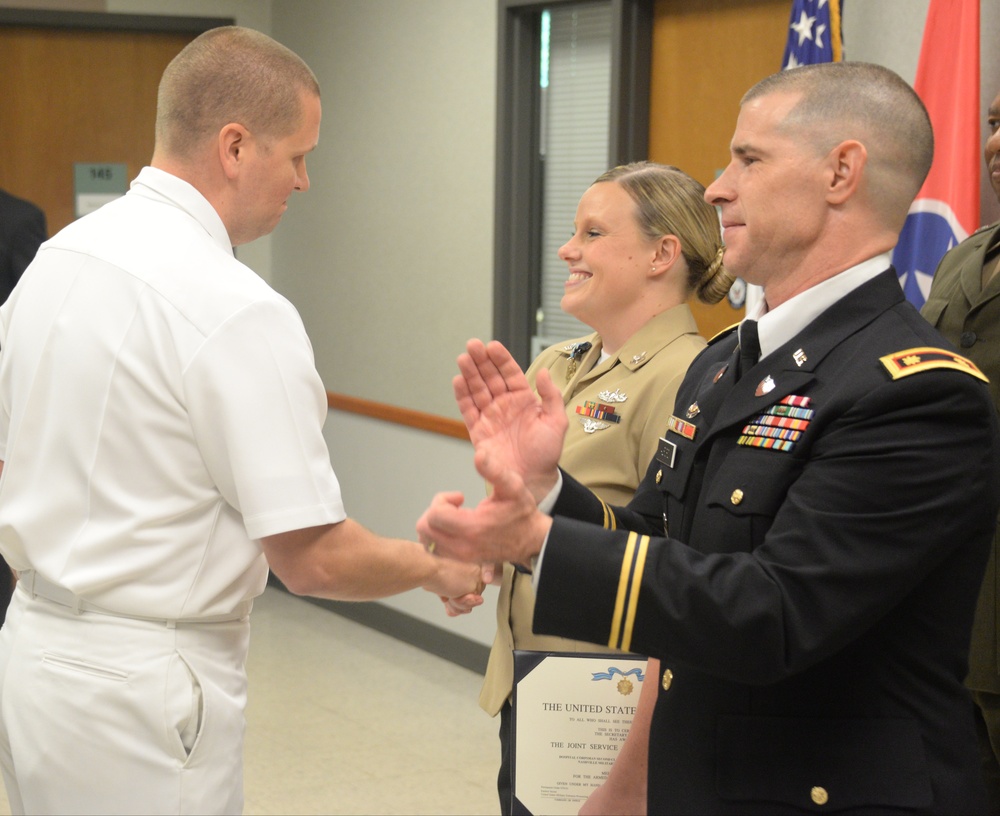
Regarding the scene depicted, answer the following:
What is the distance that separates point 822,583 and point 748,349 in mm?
400

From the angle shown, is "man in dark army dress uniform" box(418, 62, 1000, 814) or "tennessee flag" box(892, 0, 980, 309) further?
"tennessee flag" box(892, 0, 980, 309)

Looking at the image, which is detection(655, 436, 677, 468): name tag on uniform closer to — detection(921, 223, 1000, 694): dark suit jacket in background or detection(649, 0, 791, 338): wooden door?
A: detection(921, 223, 1000, 694): dark suit jacket in background

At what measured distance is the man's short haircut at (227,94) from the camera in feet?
6.08

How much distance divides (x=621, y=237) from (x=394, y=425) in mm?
2959

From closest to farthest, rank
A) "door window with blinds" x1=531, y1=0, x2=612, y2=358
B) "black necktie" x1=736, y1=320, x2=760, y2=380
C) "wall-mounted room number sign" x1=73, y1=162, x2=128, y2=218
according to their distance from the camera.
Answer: "black necktie" x1=736, y1=320, x2=760, y2=380 → "door window with blinds" x1=531, y1=0, x2=612, y2=358 → "wall-mounted room number sign" x1=73, y1=162, x2=128, y2=218

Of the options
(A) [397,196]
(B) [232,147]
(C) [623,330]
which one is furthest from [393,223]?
(B) [232,147]

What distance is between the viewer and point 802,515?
4.14ft

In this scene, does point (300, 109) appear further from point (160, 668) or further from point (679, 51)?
point (679, 51)

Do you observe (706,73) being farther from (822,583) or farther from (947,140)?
(822,583)

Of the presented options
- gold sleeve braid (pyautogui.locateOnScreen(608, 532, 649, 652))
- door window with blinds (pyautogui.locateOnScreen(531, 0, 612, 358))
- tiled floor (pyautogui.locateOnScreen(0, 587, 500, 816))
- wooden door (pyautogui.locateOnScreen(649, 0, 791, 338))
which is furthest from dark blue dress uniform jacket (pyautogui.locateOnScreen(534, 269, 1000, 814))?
door window with blinds (pyautogui.locateOnScreen(531, 0, 612, 358))

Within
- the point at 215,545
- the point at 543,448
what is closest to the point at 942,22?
the point at 543,448

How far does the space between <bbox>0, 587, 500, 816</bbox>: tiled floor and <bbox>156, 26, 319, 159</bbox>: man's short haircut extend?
2204 mm

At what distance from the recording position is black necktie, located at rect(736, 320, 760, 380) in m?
1.54

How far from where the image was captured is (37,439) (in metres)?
1.74
